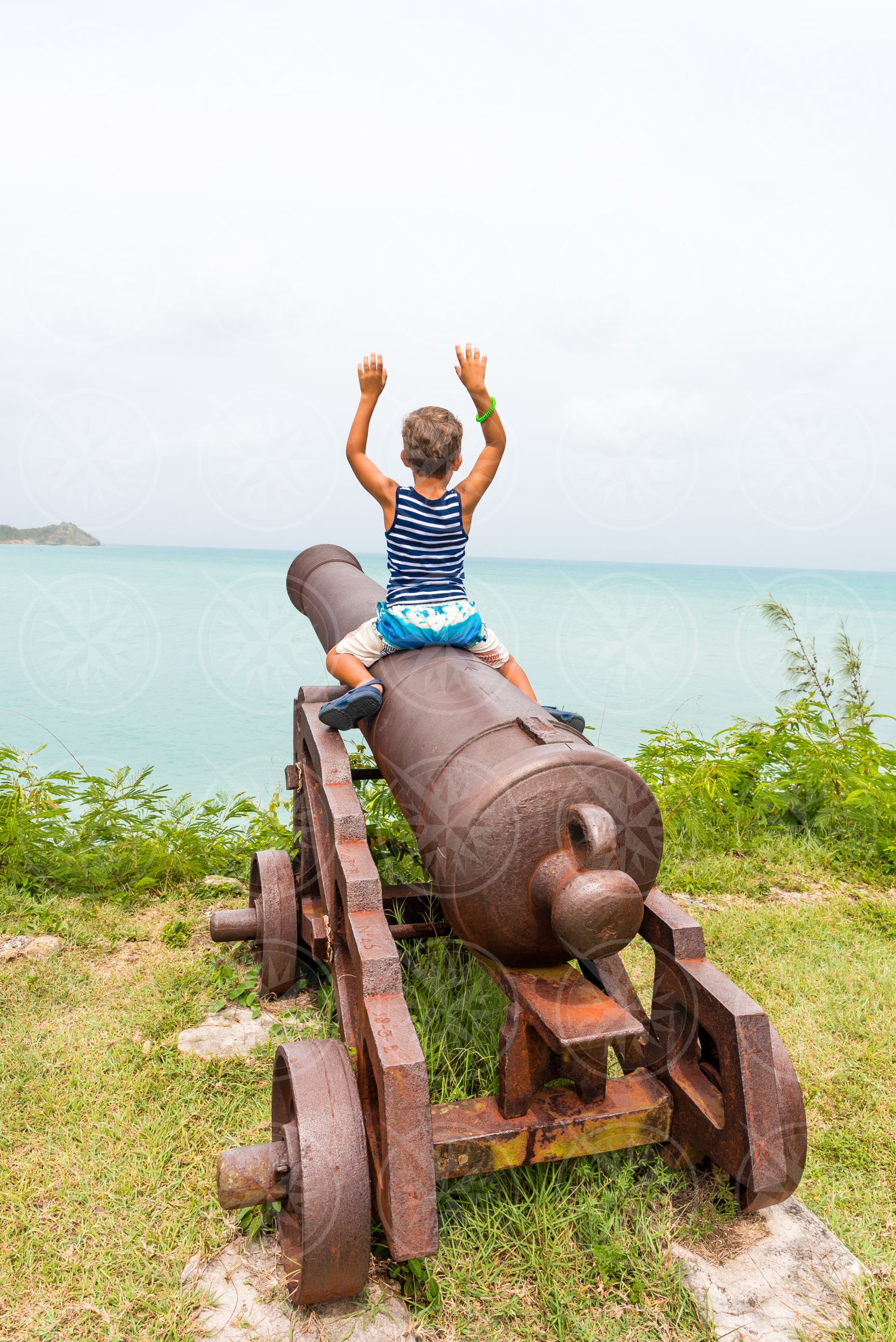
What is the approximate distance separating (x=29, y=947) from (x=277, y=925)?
4.33 feet

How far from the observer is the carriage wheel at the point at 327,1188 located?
2.12 meters

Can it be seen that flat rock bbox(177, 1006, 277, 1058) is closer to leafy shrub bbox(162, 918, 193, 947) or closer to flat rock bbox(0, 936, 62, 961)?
leafy shrub bbox(162, 918, 193, 947)

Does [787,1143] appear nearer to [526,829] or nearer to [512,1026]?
[512,1026]

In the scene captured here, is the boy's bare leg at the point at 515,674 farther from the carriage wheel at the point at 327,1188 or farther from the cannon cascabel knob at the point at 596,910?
the carriage wheel at the point at 327,1188

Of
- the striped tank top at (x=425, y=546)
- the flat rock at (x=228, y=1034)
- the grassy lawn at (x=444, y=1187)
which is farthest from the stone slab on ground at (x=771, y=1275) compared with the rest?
the striped tank top at (x=425, y=546)

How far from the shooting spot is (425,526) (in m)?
3.18

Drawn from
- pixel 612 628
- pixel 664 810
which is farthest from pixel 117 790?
pixel 612 628

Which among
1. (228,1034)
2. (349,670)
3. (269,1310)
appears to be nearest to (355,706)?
(349,670)

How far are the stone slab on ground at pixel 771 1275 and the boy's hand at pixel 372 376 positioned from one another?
8.93 feet

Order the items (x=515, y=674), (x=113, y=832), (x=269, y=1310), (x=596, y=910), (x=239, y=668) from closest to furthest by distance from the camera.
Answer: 1. (x=596, y=910)
2. (x=269, y=1310)
3. (x=515, y=674)
4. (x=113, y=832)
5. (x=239, y=668)

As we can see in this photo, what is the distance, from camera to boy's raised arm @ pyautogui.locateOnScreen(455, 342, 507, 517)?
10.3ft

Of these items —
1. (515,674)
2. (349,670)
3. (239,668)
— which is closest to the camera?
(349,670)

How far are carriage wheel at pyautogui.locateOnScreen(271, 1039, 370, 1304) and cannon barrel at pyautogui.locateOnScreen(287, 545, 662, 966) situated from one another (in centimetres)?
50

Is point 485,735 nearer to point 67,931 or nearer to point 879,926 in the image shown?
point 67,931
